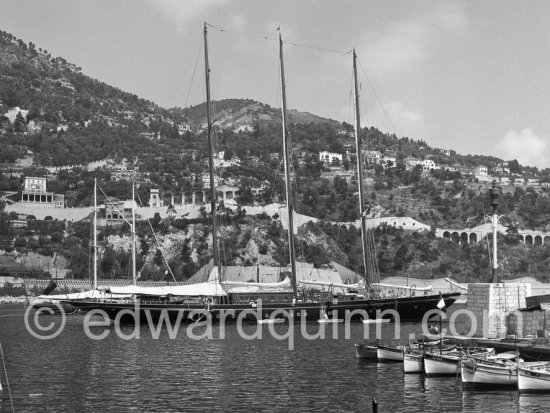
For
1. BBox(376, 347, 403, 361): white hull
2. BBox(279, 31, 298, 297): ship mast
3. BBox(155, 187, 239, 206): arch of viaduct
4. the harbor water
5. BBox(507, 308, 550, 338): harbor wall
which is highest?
BBox(155, 187, 239, 206): arch of viaduct

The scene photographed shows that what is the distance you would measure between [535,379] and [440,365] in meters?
4.66

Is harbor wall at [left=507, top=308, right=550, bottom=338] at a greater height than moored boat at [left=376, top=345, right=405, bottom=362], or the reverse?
harbor wall at [left=507, top=308, right=550, bottom=338]

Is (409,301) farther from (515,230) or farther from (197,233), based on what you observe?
(515,230)

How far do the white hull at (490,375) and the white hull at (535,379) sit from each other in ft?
2.41

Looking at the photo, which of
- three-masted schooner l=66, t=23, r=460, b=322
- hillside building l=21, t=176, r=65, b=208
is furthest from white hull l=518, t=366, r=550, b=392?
hillside building l=21, t=176, r=65, b=208

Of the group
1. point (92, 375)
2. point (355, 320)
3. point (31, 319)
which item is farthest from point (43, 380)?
point (31, 319)

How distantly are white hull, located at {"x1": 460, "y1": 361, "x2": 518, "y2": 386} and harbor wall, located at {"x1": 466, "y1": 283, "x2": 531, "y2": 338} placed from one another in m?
5.58

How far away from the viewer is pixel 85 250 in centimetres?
13038

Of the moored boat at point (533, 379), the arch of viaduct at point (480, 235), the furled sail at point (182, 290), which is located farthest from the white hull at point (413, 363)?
the arch of viaduct at point (480, 235)

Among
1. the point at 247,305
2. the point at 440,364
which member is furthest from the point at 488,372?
the point at 247,305

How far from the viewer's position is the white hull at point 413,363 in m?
31.9

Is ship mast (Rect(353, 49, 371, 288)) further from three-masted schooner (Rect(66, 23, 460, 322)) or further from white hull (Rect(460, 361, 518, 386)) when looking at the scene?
white hull (Rect(460, 361, 518, 386))

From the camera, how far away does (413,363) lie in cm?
3194

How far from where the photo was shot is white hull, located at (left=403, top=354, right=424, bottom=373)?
3188cm
